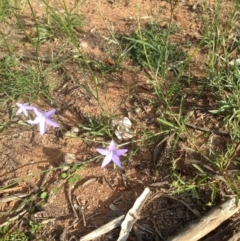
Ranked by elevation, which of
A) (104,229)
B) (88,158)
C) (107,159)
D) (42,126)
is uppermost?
(42,126)

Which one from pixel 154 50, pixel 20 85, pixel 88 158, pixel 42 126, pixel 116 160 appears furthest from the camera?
pixel 154 50

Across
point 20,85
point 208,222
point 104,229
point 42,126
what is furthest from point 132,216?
point 20,85

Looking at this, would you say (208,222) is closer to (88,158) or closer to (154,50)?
(88,158)

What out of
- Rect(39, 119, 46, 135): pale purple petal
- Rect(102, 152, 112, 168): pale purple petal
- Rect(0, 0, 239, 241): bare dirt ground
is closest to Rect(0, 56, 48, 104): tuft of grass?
Rect(0, 0, 239, 241): bare dirt ground

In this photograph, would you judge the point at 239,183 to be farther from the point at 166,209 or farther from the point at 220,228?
the point at 166,209

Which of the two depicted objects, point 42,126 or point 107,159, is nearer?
point 107,159

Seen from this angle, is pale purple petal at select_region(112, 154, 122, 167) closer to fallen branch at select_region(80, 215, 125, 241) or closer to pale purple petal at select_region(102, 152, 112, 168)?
pale purple petal at select_region(102, 152, 112, 168)

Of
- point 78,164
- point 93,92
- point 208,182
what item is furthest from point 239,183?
point 93,92
